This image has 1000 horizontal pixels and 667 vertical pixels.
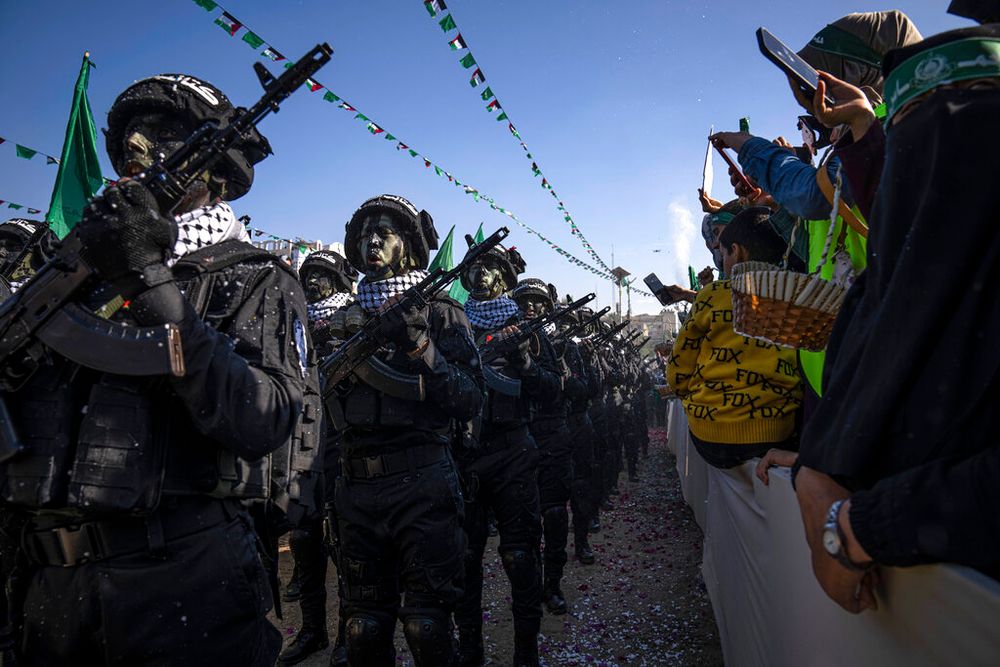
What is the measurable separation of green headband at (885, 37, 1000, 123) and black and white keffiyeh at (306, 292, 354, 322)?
18.7ft

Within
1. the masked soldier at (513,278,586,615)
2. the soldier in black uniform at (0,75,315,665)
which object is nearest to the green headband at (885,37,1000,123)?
the soldier in black uniform at (0,75,315,665)

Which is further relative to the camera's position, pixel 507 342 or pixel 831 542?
pixel 507 342

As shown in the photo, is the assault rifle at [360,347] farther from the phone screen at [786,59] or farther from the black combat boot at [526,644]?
the black combat boot at [526,644]

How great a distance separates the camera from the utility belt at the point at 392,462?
11.0 ft

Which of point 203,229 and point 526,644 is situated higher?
point 203,229

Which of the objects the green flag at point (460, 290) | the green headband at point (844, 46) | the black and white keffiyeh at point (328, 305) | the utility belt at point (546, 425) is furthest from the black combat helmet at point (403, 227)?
the green flag at point (460, 290)

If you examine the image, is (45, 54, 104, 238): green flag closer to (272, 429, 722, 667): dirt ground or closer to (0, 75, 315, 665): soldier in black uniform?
(272, 429, 722, 667): dirt ground

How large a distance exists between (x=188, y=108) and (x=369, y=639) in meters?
2.92

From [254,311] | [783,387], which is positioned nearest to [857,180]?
[783,387]

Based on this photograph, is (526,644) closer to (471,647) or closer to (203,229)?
(471,647)

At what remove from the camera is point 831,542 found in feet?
3.71

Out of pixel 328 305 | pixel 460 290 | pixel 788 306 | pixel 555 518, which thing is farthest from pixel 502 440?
pixel 460 290

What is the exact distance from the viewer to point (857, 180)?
71.1 inches

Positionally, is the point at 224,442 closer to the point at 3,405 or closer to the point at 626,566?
the point at 3,405
